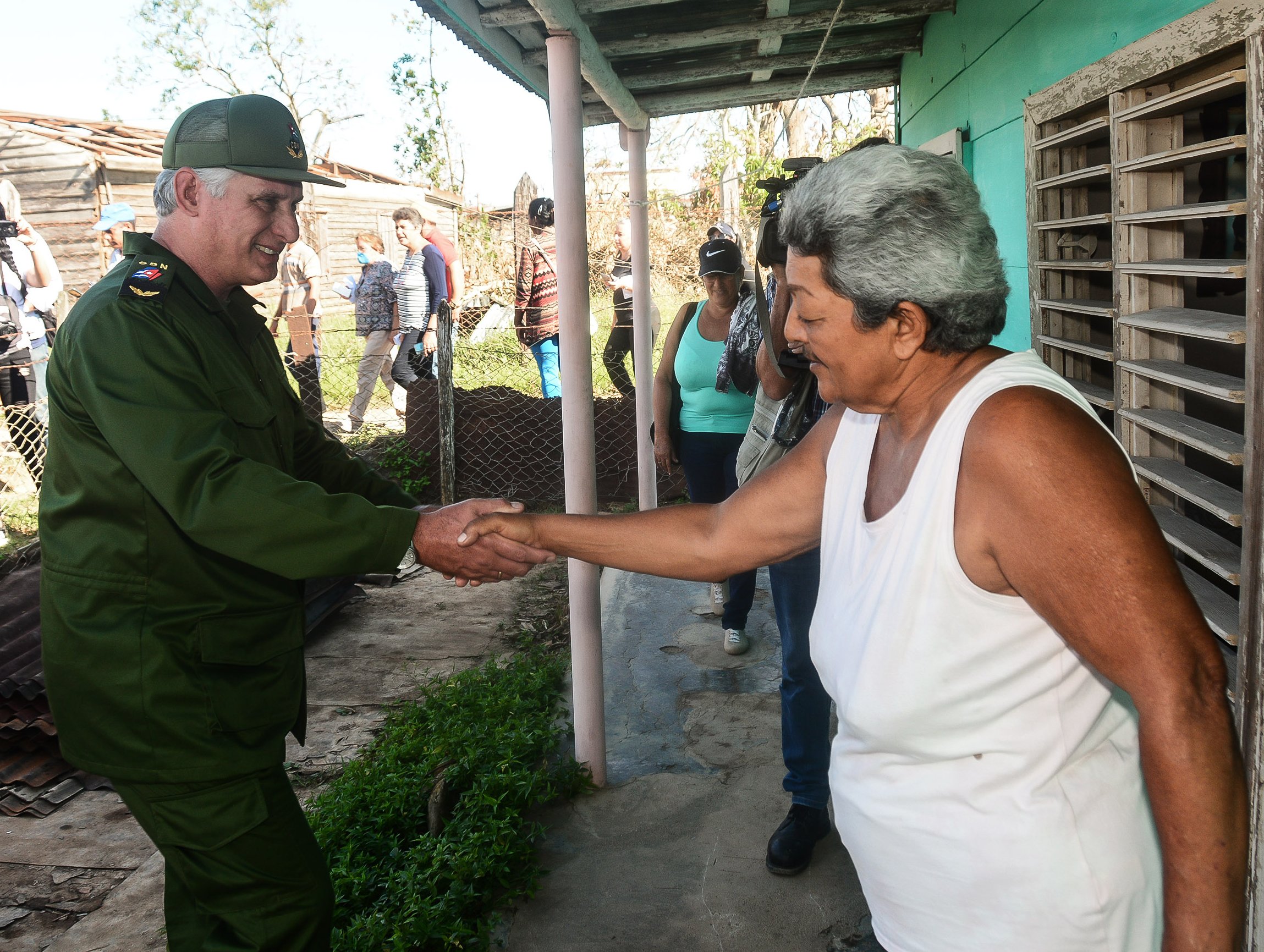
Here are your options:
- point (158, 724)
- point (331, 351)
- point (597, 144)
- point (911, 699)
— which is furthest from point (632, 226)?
point (597, 144)

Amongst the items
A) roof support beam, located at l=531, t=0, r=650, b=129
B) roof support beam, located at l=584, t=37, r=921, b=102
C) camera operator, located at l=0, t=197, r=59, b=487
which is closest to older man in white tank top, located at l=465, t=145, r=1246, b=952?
roof support beam, located at l=531, t=0, r=650, b=129

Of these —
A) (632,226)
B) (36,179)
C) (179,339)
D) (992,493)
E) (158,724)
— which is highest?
(36,179)

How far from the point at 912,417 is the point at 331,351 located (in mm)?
14501

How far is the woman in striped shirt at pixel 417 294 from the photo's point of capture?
9969mm

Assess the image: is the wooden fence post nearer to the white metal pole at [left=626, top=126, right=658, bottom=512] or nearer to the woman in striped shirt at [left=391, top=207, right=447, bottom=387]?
the woman in striped shirt at [left=391, top=207, right=447, bottom=387]

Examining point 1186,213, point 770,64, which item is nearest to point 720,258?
point 770,64

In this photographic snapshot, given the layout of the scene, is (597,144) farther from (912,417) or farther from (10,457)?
(912,417)

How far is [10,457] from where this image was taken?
29.1ft

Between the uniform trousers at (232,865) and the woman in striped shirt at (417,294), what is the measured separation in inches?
310

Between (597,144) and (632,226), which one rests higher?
(597,144)

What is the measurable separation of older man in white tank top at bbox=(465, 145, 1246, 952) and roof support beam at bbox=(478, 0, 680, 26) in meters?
2.55

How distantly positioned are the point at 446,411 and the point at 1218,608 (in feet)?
22.0

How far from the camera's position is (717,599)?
5938 millimetres

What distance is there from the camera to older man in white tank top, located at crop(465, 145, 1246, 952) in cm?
132
